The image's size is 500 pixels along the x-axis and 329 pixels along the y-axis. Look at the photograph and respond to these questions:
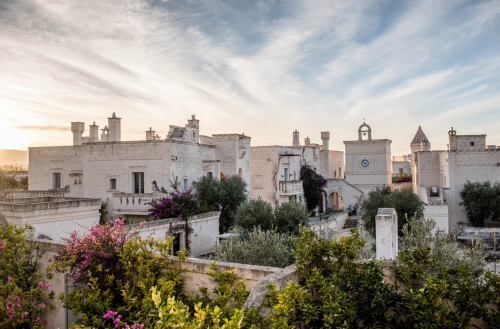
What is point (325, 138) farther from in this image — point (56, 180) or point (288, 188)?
point (56, 180)

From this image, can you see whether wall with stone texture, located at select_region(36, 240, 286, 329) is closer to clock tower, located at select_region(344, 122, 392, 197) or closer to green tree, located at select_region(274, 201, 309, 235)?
green tree, located at select_region(274, 201, 309, 235)

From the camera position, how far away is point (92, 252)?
25.6 ft

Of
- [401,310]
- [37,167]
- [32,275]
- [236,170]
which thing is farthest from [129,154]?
[401,310]

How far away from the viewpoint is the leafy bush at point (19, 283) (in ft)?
25.0

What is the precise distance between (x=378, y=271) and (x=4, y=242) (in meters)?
8.39

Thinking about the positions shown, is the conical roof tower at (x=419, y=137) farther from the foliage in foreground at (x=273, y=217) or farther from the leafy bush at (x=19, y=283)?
the leafy bush at (x=19, y=283)

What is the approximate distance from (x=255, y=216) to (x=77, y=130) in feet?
55.9

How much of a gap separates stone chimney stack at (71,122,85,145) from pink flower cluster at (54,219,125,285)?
20829 mm

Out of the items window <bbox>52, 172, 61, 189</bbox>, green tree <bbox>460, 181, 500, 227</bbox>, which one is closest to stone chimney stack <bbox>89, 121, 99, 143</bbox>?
window <bbox>52, 172, 61, 189</bbox>

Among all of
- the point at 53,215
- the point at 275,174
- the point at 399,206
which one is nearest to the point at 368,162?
the point at 275,174

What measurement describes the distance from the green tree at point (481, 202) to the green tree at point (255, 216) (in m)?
19.0

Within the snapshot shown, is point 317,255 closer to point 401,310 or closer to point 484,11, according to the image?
point 401,310

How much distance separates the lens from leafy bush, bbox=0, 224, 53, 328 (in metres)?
7.62

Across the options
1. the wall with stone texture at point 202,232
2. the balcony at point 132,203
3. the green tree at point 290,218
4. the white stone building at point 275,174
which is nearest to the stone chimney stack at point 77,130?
the balcony at point 132,203
